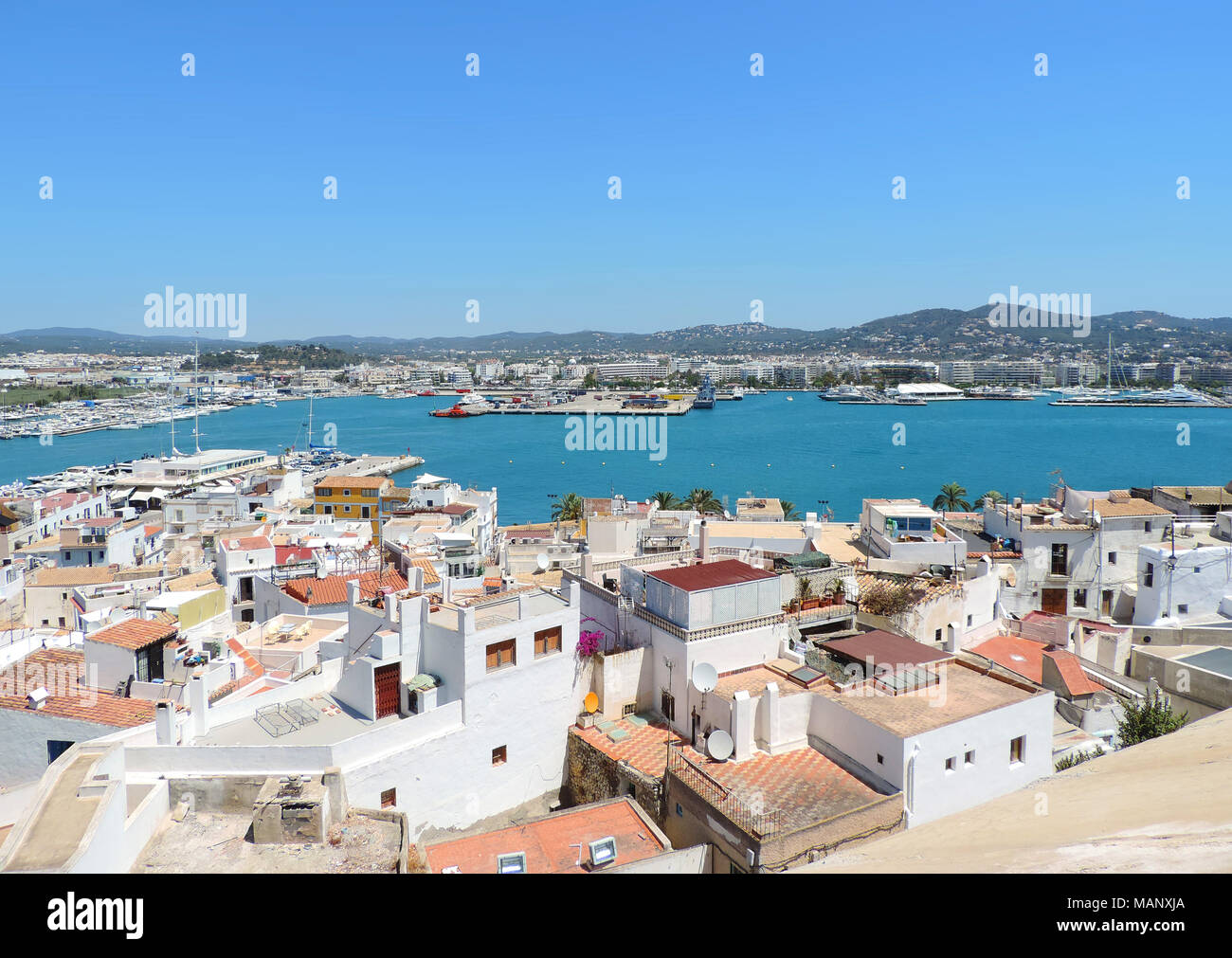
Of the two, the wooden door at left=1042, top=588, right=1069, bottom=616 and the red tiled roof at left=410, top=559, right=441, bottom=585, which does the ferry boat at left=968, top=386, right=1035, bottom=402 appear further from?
the red tiled roof at left=410, top=559, right=441, bottom=585

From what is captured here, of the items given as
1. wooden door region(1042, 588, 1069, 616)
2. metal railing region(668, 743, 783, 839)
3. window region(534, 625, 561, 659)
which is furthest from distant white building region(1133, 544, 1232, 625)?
window region(534, 625, 561, 659)

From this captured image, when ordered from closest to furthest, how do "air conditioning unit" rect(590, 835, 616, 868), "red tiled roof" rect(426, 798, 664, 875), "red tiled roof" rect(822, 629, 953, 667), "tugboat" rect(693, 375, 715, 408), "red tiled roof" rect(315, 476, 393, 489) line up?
"air conditioning unit" rect(590, 835, 616, 868)
"red tiled roof" rect(426, 798, 664, 875)
"red tiled roof" rect(822, 629, 953, 667)
"red tiled roof" rect(315, 476, 393, 489)
"tugboat" rect(693, 375, 715, 408)

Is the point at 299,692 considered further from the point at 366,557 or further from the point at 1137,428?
the point at 1137,428

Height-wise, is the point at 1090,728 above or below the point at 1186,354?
below

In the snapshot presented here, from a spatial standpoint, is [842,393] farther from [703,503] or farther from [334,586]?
[334,586]

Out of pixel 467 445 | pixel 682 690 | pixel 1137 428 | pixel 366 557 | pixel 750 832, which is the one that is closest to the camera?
pixel 750 832
